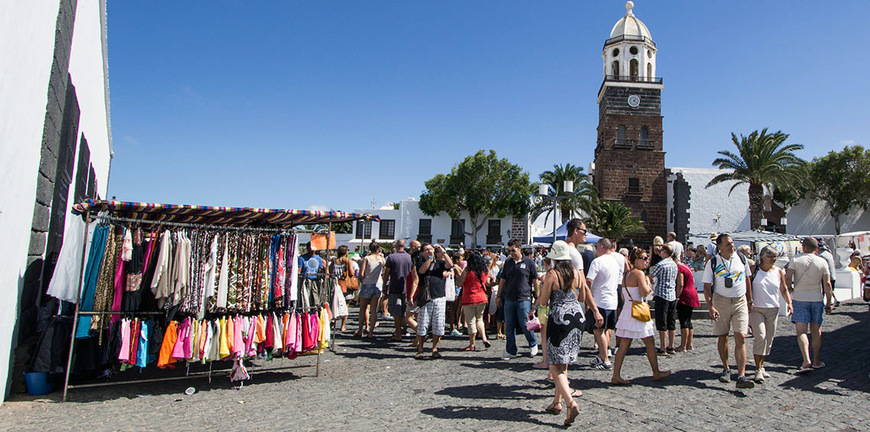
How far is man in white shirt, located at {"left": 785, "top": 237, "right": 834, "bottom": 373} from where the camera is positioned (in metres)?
6.25

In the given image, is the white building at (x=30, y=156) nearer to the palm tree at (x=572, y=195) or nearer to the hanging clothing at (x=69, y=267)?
the hanging clothing at (x=69, y=267)

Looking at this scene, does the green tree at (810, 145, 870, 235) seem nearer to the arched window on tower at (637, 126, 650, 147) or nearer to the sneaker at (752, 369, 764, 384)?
the arched window on tower at (637, 126, 650, 147)

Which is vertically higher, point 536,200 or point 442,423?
point 536,200

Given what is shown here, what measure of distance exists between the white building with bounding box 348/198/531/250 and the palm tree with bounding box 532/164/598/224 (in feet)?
Result: 13.9

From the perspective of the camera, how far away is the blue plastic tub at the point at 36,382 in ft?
16.7

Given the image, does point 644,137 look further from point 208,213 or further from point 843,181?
point 208,213

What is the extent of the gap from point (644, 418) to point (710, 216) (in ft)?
132

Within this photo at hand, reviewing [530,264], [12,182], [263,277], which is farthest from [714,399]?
[12,182]

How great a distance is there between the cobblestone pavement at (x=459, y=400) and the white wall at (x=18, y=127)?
1.17 m

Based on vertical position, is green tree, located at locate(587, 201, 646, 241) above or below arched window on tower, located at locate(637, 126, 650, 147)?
below

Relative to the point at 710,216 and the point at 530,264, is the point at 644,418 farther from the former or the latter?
the point at 710,216

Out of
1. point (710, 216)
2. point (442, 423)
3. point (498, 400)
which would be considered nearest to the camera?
point (442, 423)

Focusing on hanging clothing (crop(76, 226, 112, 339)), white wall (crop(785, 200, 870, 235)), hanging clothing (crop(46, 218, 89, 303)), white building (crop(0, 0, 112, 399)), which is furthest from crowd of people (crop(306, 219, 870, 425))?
white wall (crop(785, 200, 870, 235))

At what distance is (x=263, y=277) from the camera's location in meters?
6.18
